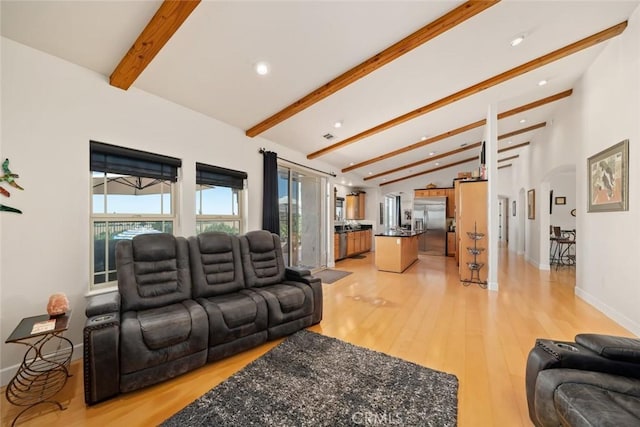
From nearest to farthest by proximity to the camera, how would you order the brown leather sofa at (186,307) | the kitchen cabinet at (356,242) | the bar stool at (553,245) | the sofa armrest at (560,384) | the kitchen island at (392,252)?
the sofa armrest at (560,384) → the brown leather sofa at (186,307) → the kitchen island at (392,252) → the bar stool at (553,245) → the kitchen cabinet at (356,242)

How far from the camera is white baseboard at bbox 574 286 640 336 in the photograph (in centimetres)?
291

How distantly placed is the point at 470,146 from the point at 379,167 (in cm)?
280

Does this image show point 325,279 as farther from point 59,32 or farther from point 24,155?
point 59,32

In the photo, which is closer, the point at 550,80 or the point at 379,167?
the point at 550,80

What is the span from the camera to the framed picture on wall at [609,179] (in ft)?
10.1

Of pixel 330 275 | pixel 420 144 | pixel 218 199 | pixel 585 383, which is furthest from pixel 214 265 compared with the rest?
pixel 420 144

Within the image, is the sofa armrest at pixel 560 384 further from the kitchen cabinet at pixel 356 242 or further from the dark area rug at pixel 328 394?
the kitchen cabinet at pixel 356 242

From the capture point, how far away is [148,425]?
1.64 meters

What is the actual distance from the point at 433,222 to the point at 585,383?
7844 millimetres

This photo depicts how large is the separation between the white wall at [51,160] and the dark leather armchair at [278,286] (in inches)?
62.8

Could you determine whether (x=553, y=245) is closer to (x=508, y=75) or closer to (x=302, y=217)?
(x=508, y=75)

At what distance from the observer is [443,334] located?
286 cm

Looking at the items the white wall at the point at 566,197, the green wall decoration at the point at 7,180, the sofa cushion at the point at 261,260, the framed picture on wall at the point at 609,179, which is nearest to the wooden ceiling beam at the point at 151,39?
the green wall decoration at the point at 7,180

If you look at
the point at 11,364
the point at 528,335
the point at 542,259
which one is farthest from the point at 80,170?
the point at 542,259
